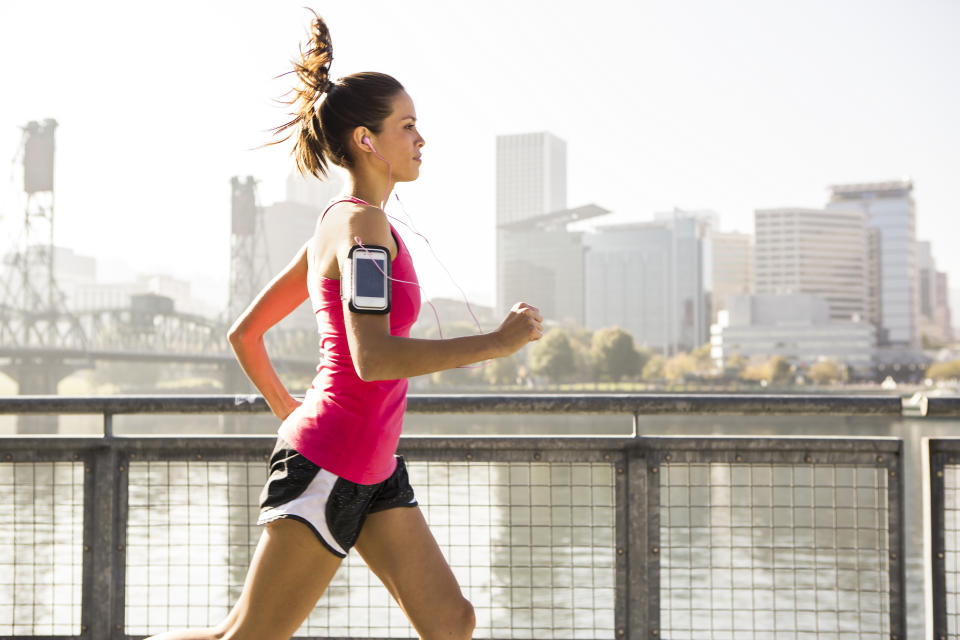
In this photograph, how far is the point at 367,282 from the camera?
2023 mm

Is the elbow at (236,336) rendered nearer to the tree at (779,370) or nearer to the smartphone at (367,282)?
the smartphone at (367,282)

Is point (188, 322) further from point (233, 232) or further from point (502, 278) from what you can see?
point (502, 278)

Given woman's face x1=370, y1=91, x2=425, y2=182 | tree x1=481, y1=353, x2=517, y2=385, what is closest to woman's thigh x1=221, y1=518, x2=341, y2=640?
woman's face x1=370, y1=91, x2=425, y2=182

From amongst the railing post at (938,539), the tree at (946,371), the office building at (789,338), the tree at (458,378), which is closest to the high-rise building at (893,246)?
the tree at (946,371)

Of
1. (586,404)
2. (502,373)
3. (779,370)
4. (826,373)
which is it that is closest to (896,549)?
(586,404)

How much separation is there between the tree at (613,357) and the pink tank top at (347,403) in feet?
351

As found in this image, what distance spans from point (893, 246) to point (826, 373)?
59195 millimetres

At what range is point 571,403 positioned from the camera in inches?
139

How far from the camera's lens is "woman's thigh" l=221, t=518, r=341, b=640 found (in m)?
2.13

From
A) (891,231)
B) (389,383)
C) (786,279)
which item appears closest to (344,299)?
(389,383)

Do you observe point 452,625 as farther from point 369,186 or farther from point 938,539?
point 938,539

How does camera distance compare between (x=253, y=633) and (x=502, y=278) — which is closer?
(x=253, y=633)

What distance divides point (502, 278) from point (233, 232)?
81.5m

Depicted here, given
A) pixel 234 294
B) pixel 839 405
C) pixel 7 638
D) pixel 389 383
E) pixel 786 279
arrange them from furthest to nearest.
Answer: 1. pixel 786 279
2. pixel 234 294
3. pixel 7 638
4. pixel 839 405
5. pixel 389 383
